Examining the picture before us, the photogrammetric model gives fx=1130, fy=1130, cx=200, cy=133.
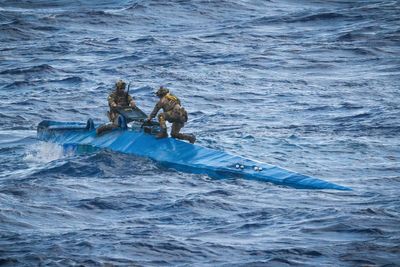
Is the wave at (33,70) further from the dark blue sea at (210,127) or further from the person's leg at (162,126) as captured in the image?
the person's leg at (162,126)

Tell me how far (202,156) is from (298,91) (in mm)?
12106

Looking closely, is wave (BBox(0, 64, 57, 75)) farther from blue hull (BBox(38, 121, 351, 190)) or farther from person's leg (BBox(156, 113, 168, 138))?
person's leg (BBox(156, 113, 168, 138))

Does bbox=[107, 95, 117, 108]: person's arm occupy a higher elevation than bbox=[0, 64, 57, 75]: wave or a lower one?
higher

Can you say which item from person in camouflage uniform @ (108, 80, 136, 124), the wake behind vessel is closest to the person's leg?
the wake behind vessel

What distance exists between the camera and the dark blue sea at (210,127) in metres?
19.8

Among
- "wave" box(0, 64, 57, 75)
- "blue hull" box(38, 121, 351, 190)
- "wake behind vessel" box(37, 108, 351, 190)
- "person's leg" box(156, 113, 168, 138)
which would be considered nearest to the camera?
"blue hull" box(38, 121, 351, 190)

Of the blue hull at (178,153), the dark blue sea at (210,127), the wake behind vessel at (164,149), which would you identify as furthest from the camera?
the wake behind vessel at (164,149)

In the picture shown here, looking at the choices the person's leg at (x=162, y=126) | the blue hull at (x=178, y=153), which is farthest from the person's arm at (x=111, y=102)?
the person's leg at (x=162, y=126)

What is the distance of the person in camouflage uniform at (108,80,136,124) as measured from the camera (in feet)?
91.0

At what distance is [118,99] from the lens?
27.9 metres

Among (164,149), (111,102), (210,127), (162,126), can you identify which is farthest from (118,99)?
(210,127)

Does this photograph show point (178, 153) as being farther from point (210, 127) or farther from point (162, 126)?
point (210, 127)

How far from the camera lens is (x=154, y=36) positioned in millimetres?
48094

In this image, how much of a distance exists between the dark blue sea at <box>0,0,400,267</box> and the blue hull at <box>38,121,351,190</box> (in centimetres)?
27
